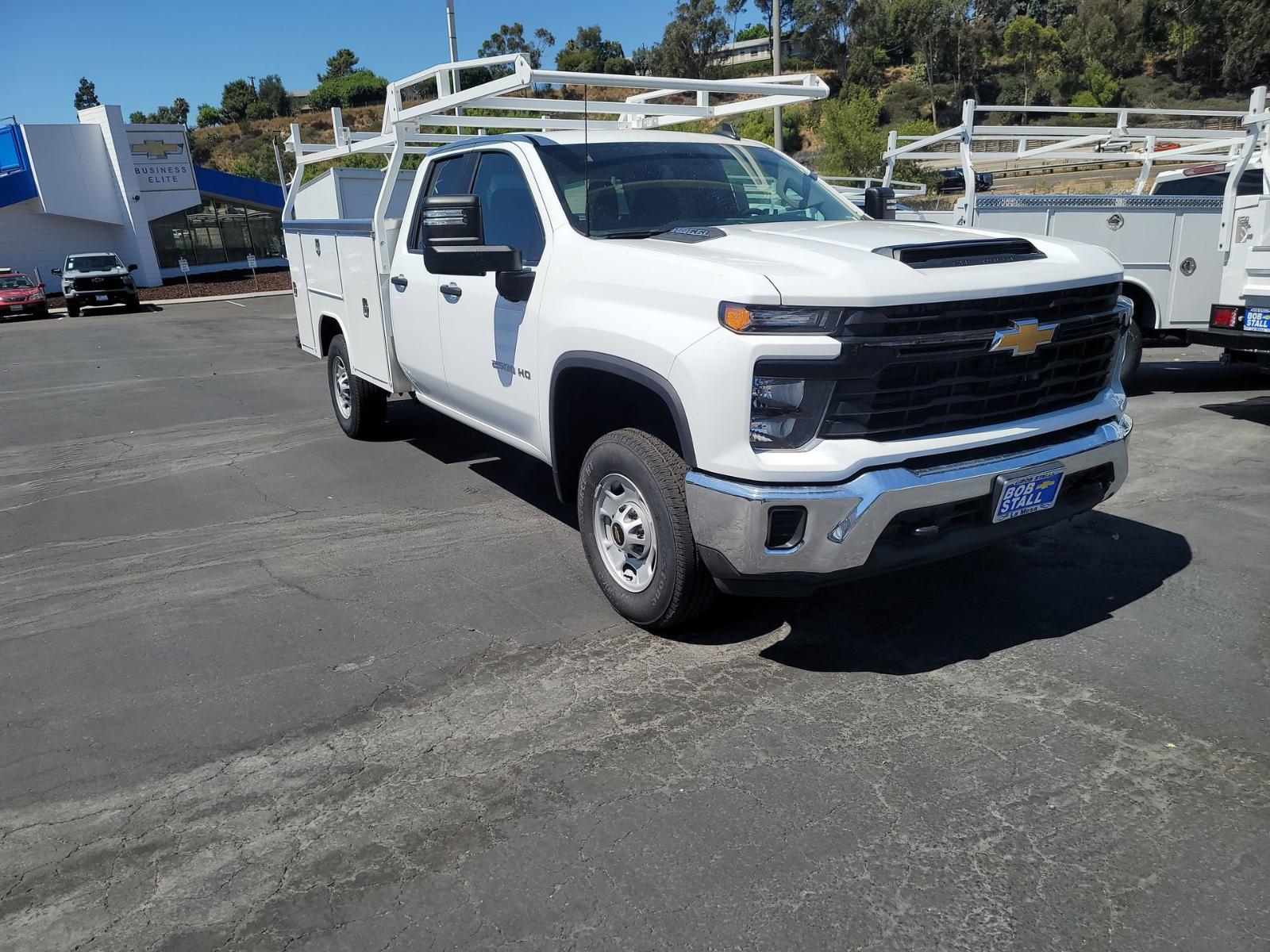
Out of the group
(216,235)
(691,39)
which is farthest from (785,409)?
(691,39)

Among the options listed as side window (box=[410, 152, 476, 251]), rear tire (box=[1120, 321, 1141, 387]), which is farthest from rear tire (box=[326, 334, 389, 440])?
rear tire (box=[1120, 321, 1141, 387])

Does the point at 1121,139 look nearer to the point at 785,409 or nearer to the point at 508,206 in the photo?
the point at 508,206

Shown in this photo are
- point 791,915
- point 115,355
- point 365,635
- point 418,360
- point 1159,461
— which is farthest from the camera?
point 115,355

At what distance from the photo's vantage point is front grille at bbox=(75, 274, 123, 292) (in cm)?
2689

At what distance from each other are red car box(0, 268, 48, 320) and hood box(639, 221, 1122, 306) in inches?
1114

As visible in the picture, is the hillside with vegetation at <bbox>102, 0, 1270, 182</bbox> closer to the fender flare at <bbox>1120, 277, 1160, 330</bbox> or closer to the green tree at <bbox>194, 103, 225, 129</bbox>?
the green tree at <bbox>194, 103, 225, 129</bbox>

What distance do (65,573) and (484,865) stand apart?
3724 millimetres

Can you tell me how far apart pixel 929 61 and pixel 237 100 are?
7475 cm

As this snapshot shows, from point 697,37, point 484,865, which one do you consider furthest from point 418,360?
point 697,37

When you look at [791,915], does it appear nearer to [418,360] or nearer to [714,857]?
[714,857]

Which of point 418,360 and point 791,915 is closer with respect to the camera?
point 791,915

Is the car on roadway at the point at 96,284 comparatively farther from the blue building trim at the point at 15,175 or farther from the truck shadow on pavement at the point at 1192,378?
the truck shadow on pavement at the point at 1192,378

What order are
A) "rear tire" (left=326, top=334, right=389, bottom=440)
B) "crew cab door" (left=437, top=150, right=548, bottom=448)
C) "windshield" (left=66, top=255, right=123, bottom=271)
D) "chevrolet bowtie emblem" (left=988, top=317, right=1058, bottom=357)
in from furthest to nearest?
"windshield" (left=66, top=255, right=123, bottom=271)
"rear tire" (left=326, top=334, right=389, bottom=440)
"crew cab door" (left=437, top=150, right=548, bottom=448)
"chevrolet bowtie emblem" (left=988, top=317, right=1058, bottom=357)

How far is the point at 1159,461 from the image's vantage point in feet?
Result: 21.1
